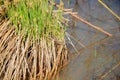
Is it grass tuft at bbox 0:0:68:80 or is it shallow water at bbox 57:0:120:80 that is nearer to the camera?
grass tuft at bbox 0:0:68:80

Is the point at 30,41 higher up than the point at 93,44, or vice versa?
the point at 30,41

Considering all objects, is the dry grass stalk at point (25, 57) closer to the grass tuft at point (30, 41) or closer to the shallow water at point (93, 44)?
the grass tuft at point (30, 41)

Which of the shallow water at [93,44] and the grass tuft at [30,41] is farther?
the shallow water at [93,44]

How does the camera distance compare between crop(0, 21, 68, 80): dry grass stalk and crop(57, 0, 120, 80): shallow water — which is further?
crop(57, 0, 120, 80): shallow water

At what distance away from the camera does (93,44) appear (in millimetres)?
2486

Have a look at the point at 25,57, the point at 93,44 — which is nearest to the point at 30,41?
the point at 25,57

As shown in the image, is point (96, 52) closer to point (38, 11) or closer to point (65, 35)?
point (65, 35)

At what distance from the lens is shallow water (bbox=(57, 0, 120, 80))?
7.46 feet

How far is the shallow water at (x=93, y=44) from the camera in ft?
7.46

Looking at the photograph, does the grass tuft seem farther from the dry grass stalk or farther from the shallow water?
the shallow water

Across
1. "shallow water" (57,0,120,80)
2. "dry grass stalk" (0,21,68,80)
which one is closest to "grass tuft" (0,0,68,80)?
"dry grass stalk" (0,21,68,80)

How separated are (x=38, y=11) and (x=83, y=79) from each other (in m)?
0.53

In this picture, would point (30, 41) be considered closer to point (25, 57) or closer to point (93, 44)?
point (25, 57)

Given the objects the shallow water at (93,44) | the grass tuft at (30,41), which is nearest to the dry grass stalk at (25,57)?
the grass tuft at (30,41)
